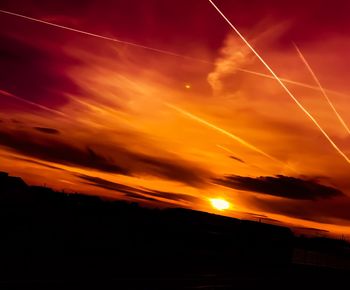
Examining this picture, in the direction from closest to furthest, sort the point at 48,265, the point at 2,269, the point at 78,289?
1. the point at 78,289
2. the point at 2,269
3. the point at 48,265

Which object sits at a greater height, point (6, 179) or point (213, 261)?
point (6, 179)

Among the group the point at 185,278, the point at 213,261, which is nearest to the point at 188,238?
the point at 213,261

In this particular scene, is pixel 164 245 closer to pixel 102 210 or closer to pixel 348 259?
pixel 102 210

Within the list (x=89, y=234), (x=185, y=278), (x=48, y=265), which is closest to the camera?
(x=48, y=265)

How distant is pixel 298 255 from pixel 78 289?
1504 inches

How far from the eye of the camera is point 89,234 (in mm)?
27328

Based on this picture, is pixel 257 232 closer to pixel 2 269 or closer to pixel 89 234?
pixel 89 234

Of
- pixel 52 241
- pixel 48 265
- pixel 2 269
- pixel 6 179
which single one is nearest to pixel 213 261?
pixel 52 241

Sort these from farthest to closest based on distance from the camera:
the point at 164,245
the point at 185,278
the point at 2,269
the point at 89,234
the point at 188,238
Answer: the point at 188,238, the point at 164,245, the point at 89,234, the point at 185,278, the point at 2,269

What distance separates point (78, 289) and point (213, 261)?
1989 cm

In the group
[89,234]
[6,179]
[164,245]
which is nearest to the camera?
[89,234]

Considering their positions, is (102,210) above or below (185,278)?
above

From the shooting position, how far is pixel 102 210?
38.3 metres

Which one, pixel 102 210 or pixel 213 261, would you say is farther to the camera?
pixel 102 210
